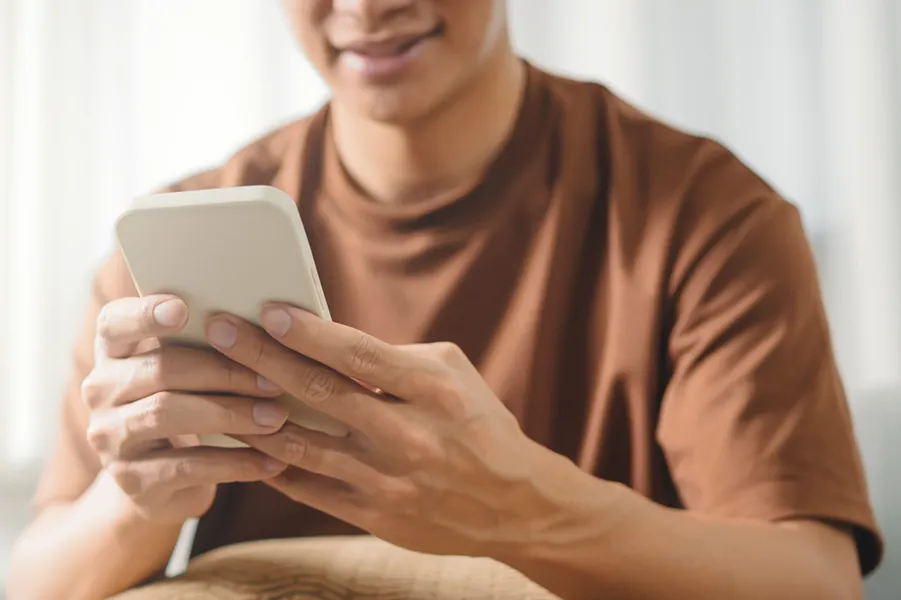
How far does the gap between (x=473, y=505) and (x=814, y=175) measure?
1.48ft

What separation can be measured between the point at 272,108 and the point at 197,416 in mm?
476

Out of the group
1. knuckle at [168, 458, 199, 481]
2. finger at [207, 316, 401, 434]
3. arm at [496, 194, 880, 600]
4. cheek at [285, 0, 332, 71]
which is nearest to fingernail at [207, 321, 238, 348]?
finger at [207, 316, 401, 434]

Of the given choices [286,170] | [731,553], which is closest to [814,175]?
[731,553]

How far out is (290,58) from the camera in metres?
0.89

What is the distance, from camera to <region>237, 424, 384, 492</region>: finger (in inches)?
19.8

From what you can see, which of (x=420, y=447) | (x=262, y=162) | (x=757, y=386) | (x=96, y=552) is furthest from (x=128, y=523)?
(x=757, y=386)

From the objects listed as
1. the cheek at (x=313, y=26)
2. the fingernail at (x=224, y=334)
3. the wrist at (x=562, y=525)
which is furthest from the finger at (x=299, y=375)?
the cheek at (x=313, y=26)

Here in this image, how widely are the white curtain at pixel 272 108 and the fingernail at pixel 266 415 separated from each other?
1.52 ft

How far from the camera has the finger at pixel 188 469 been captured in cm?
53

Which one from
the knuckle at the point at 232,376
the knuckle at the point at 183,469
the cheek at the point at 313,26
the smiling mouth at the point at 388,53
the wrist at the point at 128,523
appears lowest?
the wrist at the point at 128,523

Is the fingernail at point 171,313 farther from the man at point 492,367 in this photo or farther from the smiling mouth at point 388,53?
the smiling mouth at point 388,53

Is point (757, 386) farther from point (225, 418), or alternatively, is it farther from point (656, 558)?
point (225, 418)

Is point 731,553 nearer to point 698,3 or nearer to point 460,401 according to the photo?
point 460,401

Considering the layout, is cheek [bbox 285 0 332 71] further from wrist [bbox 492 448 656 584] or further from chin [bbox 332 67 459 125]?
wrist [bbox 492 448 656 584]
